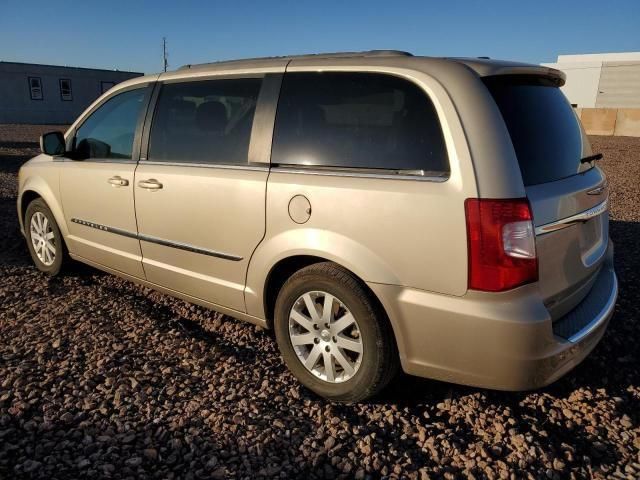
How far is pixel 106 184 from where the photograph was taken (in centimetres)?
398

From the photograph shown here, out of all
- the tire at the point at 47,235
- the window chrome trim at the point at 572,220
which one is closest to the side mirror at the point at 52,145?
the tire at the point at 47,235

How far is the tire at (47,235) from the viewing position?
471cm

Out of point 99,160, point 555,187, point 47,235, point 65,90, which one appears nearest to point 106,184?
point 99,160

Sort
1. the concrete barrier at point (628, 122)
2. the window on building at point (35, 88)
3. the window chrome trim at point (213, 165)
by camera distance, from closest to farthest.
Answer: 1. the window chrome trim at point (213, 165)
2. the concrete barrier at point (628, 122)
3. the window on building at point (35, 88)

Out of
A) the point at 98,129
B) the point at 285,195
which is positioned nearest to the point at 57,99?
the point at 98,129

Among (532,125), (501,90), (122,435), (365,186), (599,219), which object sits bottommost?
(122,435)

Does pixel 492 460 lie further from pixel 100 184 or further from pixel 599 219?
pixel 100 184

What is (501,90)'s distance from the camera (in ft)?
8.40

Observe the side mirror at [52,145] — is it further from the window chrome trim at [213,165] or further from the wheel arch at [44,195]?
the window chrome trim at [213,165]

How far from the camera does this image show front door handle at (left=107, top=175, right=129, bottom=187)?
381 cm

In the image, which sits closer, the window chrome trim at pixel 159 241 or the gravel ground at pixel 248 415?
the gravel ground at pixel 248 415

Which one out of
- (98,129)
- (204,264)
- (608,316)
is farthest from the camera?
(98,129)

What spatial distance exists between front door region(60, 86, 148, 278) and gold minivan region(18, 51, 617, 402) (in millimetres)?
Result: 217

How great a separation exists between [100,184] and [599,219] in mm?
3472
